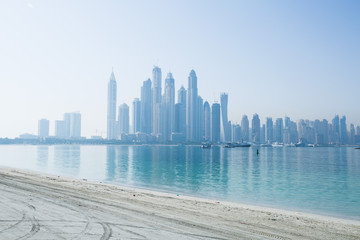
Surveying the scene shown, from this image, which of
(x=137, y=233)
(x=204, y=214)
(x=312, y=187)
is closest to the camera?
(x=137, y=233)

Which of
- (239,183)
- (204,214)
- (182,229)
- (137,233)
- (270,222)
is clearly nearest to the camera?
(137,233)

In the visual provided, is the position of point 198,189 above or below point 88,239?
below

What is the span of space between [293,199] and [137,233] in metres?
23.7

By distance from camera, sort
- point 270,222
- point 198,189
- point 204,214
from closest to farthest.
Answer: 1. point 270,222
2. point 204,214
3. point 198,189

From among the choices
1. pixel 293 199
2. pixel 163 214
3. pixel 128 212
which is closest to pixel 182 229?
pixel 163 214

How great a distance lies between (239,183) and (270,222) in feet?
86.8

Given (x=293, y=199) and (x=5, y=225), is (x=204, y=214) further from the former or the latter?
(x=293, y=199)

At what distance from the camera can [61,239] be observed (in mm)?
11289

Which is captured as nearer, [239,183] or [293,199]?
[293,199]

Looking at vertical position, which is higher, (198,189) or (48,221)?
(48,221)

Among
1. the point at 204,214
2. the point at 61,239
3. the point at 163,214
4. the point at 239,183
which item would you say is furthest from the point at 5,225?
the point at 239,183

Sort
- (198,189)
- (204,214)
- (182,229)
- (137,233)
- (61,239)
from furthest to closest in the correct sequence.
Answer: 1. (198,189)
2. (204,214)
3. (182,229)
4. (137,233)
5. (61,239)

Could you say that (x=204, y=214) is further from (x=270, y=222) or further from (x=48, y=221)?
(x=48, y=221)

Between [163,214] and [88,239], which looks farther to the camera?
[163,214]
